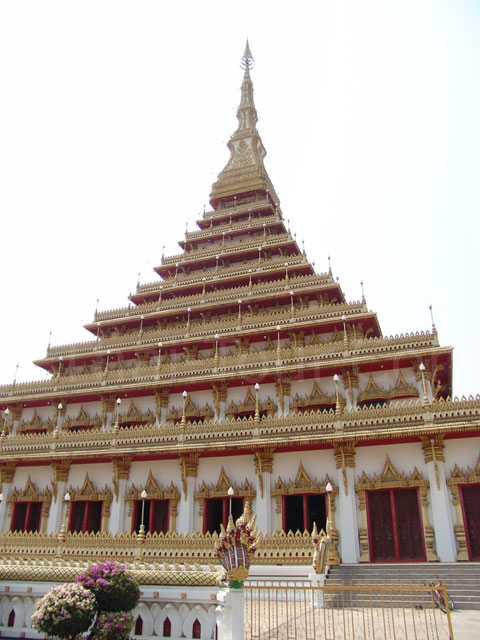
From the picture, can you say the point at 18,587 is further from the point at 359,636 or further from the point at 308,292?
the point at 308,292

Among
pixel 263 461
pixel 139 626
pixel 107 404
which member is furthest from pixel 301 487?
pixel 139 626

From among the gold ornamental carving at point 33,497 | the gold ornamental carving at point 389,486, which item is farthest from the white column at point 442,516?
the gold ornamental carving at point 33,497

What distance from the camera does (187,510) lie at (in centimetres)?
2308

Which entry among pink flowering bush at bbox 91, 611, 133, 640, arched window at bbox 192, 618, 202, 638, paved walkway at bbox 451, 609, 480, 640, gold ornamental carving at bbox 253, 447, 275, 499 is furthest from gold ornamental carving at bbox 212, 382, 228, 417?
pink flowering bush at bbox 91, 611, 133, 640

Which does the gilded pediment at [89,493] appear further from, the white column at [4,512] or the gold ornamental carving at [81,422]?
the white column at [4,512]

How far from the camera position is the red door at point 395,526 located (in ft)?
65.6

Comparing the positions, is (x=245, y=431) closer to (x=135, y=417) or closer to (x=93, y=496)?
(x=135, y=417)

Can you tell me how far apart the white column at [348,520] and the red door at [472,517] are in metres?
3.97

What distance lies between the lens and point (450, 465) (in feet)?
67.3

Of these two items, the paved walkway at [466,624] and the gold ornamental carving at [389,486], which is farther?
the gold ornamental carving at [389,486]

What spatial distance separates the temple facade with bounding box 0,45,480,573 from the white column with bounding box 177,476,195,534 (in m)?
0.08

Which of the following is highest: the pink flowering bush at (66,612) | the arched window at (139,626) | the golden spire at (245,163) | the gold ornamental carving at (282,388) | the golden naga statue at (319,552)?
the golden spire at (245,163)

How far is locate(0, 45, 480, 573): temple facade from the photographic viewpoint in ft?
65.9

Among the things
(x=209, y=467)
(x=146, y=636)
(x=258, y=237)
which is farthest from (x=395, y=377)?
(x=146, y=636)
